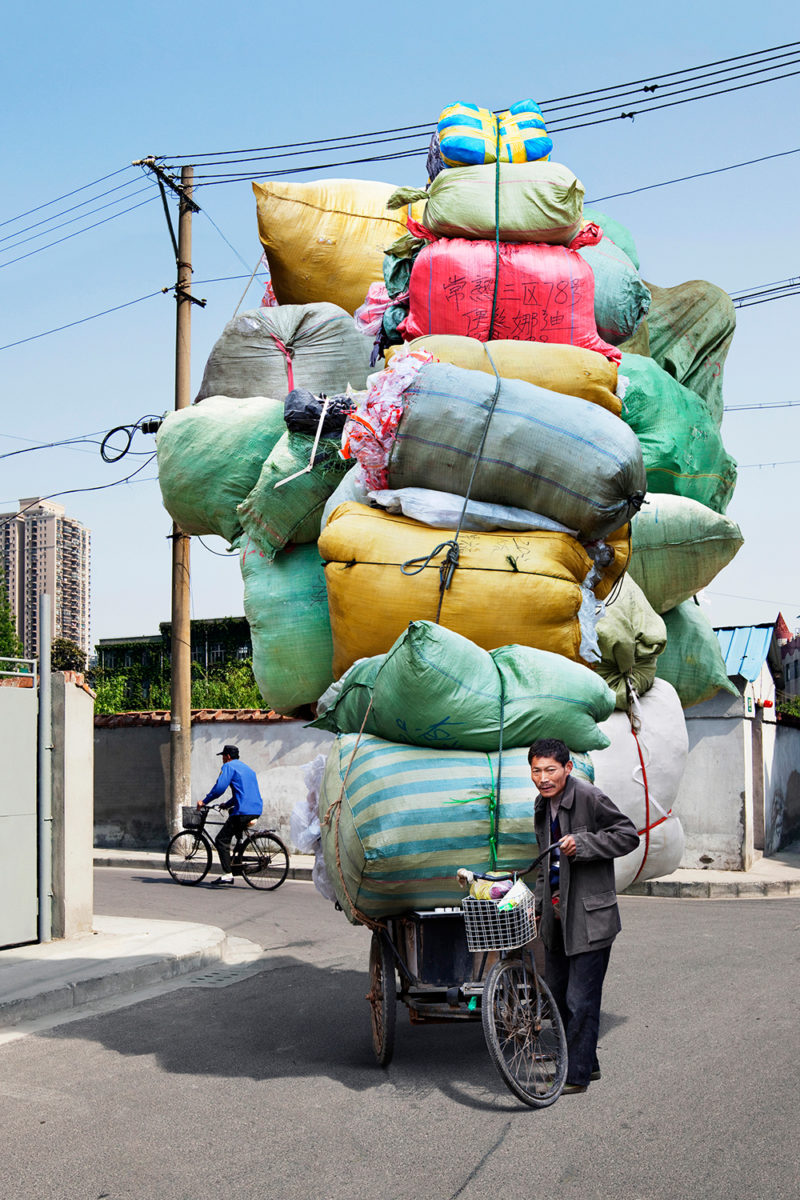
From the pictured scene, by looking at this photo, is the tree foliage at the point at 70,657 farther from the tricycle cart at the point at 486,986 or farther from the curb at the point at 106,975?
the tricycle cart at the point at 486,986

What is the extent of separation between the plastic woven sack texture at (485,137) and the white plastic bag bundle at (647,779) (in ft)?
10.6

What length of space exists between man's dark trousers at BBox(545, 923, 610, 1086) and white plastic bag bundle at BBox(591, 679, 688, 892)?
122 cm

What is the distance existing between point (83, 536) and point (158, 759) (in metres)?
44.9

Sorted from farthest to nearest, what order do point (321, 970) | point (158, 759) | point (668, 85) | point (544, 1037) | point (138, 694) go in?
1. point (138, 694)
2. point (158, 759)
3. point (668, 85)
4. point (321, 970)
5. point (544, 1037)

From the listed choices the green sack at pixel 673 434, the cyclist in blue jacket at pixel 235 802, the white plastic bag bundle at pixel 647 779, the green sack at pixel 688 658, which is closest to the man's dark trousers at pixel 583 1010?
the white plastic bag bundle at pixel 647 779

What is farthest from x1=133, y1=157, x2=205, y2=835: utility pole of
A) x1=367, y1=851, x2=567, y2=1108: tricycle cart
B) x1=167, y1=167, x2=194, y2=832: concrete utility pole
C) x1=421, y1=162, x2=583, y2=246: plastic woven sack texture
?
x1=367, y1=851, x2=567, y2=1108: tricycle cart

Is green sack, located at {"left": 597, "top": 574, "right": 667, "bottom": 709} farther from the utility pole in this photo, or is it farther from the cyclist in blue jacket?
the utility pole

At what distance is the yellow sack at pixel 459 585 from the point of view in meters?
5.17

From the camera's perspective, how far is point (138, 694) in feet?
159

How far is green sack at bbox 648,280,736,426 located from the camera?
8969 mm

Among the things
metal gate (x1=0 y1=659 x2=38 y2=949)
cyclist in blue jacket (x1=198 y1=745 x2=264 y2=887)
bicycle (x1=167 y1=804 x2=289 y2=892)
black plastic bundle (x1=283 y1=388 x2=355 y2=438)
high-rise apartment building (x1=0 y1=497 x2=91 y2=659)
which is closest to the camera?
black plastic bundle (x1=283 y1=388 x2=355 y2=438)

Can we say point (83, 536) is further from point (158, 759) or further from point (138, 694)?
point (158, 759)

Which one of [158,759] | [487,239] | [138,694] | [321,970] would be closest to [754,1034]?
[321,970]

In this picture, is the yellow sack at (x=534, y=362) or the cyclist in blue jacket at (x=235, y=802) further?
the cyclist in blue jacket at (x=235, y=802)
